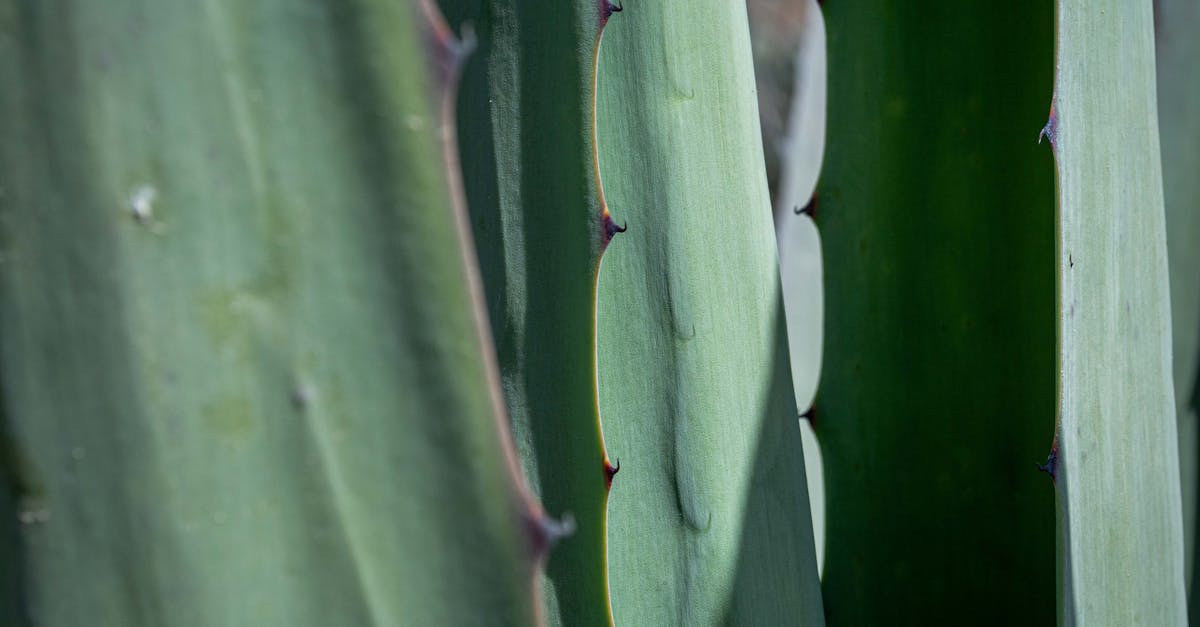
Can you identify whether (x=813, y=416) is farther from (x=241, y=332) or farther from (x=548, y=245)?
(x=241, y=332)

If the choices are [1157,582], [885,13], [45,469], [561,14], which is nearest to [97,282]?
[45,469]

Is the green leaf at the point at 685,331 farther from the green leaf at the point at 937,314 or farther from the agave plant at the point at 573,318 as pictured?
the green leaf at the point at 937,314

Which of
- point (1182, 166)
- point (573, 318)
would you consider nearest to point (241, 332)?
point (573, 318)

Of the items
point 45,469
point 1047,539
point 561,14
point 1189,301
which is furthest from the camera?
point 1189,301

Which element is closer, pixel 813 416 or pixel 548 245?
pixel 548 245

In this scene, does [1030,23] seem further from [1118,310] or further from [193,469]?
[193,469]
